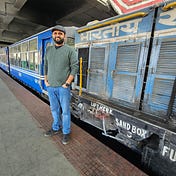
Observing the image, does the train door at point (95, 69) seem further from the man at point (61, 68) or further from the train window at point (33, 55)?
the train window at point (33, 55)

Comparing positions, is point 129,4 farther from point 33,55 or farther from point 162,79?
point 33,55

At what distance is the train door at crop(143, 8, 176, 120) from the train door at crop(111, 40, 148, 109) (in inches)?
5.9

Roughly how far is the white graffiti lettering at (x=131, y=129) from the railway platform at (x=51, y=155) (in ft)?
1.36

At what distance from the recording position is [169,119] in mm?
1683

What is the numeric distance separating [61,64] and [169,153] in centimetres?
190

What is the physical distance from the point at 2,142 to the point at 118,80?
7.35 ft

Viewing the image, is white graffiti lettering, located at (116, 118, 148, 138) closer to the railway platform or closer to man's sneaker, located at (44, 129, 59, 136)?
the railway platform

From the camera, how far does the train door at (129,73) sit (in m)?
2.04

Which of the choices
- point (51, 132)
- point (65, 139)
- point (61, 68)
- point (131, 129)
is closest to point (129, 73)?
point (131, 129)

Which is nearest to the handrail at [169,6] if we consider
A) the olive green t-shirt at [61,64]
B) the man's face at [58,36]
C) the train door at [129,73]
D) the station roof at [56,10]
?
the train door at [129,73]

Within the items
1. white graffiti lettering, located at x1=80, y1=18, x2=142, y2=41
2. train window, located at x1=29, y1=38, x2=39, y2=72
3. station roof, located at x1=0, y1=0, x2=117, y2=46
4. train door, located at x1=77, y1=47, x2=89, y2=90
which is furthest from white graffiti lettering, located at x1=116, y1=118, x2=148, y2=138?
station roof, located at x1=0, y1=0, x2=117, y2=46

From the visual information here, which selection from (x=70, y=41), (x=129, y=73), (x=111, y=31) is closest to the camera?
(x=129, y=73)

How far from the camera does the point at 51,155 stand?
178cm

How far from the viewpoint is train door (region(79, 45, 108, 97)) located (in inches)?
105
